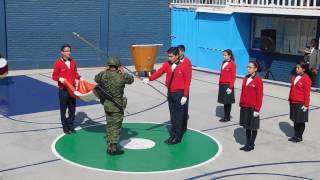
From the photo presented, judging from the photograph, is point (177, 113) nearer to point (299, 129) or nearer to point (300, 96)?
point (300, 96)

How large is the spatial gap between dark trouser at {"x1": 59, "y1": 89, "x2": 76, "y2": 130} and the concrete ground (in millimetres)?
312

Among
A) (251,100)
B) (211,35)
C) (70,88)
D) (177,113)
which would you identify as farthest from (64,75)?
(211,35)

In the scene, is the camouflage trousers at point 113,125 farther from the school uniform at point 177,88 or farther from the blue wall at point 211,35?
the blue wall at point 211,35

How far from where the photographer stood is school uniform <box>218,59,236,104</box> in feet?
35.1

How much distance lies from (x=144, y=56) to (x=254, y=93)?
8077mm

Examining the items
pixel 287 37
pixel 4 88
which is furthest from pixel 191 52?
pixel 4 88

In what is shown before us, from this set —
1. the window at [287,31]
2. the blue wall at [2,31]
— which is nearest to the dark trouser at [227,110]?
the window at [287,31]

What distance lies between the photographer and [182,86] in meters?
9.22

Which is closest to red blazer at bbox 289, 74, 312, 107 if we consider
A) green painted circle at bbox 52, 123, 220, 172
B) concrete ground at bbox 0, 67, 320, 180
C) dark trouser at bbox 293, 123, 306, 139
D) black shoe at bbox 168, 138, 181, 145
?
dark trouser at bbox 293, 123, 306, 139

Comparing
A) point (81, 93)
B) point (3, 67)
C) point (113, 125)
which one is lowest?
point (113, 125)

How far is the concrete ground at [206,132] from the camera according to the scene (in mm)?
7832

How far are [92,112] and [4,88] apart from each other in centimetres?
407

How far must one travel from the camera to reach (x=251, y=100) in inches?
347

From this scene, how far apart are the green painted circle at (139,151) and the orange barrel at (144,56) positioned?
6121mm
